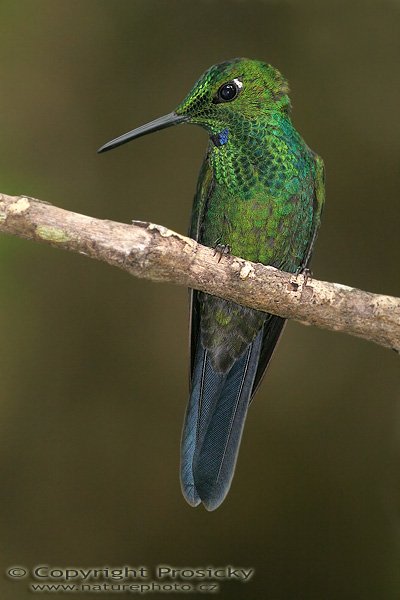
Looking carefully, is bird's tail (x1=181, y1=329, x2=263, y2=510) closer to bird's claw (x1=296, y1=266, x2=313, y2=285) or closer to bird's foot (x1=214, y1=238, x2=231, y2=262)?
bird's claw (x1=296, y1=266, x2=313, y2=285)

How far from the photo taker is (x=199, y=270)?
11.3ft

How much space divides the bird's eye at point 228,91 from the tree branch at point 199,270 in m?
1.01

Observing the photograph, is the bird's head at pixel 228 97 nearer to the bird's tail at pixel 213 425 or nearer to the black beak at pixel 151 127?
the black beak at pixel 151 127

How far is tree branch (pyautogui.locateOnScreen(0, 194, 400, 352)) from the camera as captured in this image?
10.4 feet

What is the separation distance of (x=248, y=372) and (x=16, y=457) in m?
1.68

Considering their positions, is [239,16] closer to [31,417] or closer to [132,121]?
[132,121]

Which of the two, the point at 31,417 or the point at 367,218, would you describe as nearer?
the point at 31,417

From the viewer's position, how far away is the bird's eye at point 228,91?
4.19m

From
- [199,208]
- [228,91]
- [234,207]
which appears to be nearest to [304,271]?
[234,207]

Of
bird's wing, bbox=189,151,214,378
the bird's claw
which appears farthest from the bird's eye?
the bird's claw

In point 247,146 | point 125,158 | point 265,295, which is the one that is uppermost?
point 125,158

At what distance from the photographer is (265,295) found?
3600 millimetres

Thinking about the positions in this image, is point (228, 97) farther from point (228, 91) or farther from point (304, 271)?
point (304, 271)

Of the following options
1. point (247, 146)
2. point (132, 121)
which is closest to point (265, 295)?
point (247, 146)
